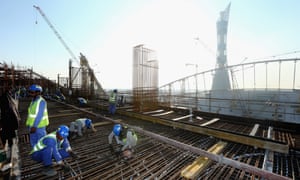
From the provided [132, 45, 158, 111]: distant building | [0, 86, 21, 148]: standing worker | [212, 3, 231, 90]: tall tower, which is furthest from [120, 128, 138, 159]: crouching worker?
[212, 3, 231, 90]: tall tower

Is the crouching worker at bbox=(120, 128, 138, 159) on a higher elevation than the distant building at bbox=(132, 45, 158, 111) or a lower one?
lower

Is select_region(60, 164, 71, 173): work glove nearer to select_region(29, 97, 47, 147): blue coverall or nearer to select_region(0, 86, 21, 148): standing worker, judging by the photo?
select_region(29, 97, 47, 147): blue coverall

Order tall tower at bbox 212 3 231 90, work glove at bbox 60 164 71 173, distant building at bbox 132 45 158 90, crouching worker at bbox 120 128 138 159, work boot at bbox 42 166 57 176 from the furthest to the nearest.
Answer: tall tower at bbox 212 3 231 90 → distant building at bbox 132 45 158 90 → crouching worker at bbox 120 128 138 159 → work glove at bbox 60 164 71 173 → work boot at bbox 42 166 57 176

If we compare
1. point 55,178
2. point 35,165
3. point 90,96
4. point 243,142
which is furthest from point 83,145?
point 90,96

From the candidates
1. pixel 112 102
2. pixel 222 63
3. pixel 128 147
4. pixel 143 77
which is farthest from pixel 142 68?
pixel 222 63

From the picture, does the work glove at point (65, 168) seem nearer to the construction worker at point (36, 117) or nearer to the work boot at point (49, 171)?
the work boot at point (49, 171)

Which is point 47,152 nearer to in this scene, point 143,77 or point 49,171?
point 49,171

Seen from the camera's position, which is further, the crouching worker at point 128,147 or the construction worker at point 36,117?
the crouching worker at point 128,147

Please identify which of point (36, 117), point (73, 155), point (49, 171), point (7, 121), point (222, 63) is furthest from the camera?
point (222, 63)

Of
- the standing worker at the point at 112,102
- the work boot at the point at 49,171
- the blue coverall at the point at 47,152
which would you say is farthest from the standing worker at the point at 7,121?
the standing worker at the point at 112,102

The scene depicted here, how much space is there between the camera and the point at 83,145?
4.41 meters

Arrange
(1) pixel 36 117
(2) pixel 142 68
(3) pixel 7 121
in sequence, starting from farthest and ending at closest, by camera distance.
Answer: (2) pixel 142 68
(3) pixel 7 121
(1) pixel 36 117

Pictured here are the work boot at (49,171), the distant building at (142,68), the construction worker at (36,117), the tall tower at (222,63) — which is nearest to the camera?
the work boot at (49,171)

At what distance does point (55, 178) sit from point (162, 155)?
256 centimetres
